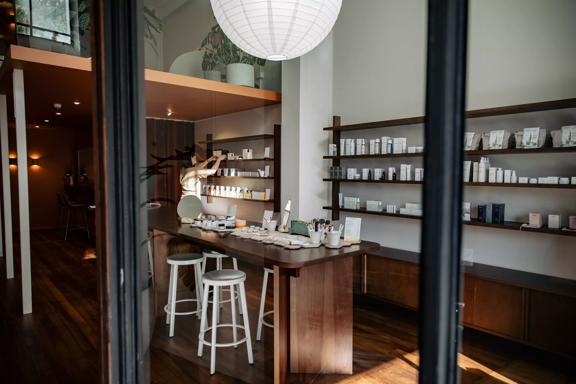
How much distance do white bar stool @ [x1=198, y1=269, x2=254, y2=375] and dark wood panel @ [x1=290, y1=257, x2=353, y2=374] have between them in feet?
1.22

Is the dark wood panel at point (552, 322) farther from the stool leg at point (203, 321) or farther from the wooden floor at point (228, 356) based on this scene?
the stool leg at point (203, 321)

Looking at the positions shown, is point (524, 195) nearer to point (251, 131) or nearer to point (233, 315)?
point (233, 315)

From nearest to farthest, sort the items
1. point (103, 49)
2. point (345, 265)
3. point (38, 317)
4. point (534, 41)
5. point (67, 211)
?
point (103, 49) → point (345, 265) → point (534, 41) → point (38, 317) → point (67, 211)

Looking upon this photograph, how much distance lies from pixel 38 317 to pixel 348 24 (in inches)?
157

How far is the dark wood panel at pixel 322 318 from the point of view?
2.27 m

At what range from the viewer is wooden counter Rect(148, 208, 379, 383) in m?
2.16

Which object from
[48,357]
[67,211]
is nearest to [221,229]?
[48,357]

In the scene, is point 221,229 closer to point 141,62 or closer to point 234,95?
point 141,62

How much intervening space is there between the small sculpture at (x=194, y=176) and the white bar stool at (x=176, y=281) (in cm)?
46

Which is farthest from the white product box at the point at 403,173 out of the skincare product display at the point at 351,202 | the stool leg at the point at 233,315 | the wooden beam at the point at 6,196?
the wooden beam at the point at 6,196

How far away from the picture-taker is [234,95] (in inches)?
165

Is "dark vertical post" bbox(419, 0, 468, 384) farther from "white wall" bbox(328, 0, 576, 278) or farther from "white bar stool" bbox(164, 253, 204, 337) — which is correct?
"white bar stool" bbox(164, 253, 204, 337)

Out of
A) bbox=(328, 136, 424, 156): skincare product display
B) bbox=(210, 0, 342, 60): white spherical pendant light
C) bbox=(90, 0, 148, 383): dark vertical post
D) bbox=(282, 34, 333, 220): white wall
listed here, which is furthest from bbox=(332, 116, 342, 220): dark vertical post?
bbox=(90, 0, 148, 383): dark vertical post

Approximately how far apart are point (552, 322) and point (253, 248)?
Answer: 74.3 inches
